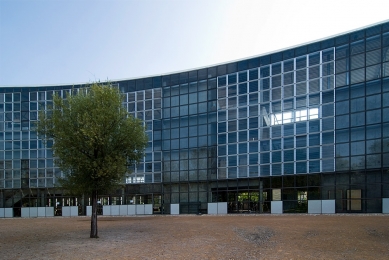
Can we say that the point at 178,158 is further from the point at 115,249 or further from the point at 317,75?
the point at 115,249

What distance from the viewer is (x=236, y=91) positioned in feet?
149

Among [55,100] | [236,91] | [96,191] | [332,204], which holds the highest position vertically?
[236,91]

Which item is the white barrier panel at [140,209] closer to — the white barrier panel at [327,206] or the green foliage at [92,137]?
the white barrier panel at [327,206]

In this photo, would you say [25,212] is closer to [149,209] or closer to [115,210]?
[115,210]

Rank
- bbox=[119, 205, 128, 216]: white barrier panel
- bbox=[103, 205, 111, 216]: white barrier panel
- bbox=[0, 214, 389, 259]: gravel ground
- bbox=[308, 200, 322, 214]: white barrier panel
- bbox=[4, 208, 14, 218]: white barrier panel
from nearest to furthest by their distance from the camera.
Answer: bbox=[0, 214, 389, 259]: gravel ground < bbox=[308, 200, 322, 214]: white barrier panel < bbox=[119, 205, 128, 216]: white barrier panel < bbox=[103, 205, 111, 216]: white barrier panel < bbox=[4, 208, 14, 218]: white barrier panel

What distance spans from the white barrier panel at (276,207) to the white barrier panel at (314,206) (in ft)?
10.5

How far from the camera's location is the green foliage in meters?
22.0

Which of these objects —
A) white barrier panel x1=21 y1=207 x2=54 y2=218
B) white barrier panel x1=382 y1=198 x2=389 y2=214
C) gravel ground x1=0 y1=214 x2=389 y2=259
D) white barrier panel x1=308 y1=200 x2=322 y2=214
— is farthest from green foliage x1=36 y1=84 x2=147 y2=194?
white barrier panel x1=21 y1=207 x2=54 y2=218

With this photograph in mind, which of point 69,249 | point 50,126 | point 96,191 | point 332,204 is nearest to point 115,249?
point 69,249

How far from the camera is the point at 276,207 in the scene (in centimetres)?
4134

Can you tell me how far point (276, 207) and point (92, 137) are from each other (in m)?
25.7

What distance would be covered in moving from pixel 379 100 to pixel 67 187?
1148 inches

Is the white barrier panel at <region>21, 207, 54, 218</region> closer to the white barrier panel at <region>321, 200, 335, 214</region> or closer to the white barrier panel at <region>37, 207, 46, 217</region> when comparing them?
the white barrier panel at <region>37, 207, 46, 217</region>

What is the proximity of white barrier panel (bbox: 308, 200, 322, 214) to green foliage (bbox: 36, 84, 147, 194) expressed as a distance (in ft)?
74.6
